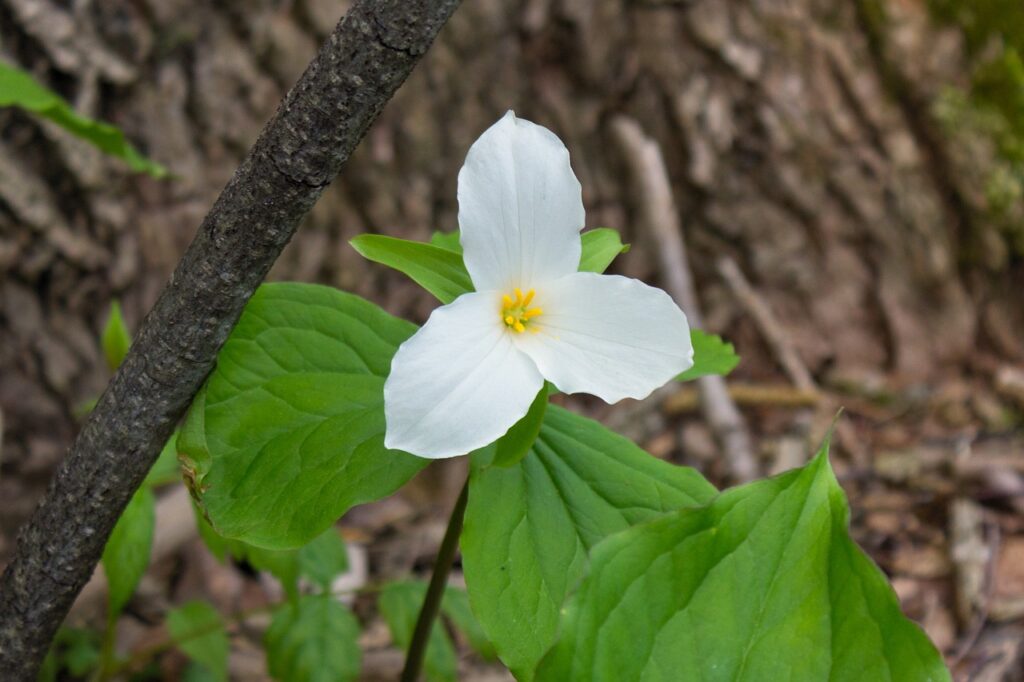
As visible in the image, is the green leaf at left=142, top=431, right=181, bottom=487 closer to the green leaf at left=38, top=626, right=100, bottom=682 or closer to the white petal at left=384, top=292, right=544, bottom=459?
the green leaf at left=38, top=626, right=100, bottom=682

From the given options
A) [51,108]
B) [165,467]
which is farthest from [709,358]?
[51,108]

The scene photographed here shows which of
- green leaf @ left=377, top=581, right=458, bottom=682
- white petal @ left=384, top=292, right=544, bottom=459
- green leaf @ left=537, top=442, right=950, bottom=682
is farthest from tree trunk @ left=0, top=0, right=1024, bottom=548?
green leaf @ left=537, top=442, right=950, bottom=682

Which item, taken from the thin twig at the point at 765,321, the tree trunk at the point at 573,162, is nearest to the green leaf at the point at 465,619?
the tree trunk at the point at 573,162

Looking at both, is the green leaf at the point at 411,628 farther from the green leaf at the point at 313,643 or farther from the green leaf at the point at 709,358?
the green leaf at the point at 709,358

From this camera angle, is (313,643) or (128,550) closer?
(128,550)

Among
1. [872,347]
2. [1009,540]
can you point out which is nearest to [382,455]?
[1009,540]

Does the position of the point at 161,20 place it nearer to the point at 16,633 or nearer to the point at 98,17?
the point at 98,17

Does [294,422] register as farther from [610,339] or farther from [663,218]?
[663,218]
